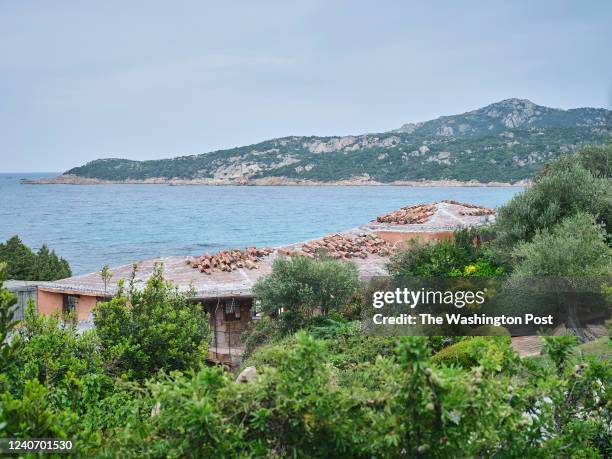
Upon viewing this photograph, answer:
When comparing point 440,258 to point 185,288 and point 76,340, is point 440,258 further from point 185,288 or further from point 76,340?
point 76,340

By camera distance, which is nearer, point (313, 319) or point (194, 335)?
point (194, 335)

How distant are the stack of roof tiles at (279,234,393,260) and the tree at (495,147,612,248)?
5.54 m

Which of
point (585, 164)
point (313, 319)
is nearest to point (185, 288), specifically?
point (313, 319)

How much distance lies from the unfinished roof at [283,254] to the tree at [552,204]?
3.94 meters

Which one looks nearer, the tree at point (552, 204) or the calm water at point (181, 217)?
the tree at point (552, 204)

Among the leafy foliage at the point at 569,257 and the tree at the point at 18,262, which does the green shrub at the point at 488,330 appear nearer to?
the leafy foliage at the point at 569,257

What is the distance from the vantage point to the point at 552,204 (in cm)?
1744

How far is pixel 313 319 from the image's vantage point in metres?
15.7

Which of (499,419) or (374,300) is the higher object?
(499,419)

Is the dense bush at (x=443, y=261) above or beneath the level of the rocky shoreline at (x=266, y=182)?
beneath

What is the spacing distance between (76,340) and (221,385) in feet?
17.3

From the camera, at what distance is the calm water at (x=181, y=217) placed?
7131cm

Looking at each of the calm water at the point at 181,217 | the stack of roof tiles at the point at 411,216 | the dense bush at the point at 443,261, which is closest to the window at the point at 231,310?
the dense bush at the point at 443,261

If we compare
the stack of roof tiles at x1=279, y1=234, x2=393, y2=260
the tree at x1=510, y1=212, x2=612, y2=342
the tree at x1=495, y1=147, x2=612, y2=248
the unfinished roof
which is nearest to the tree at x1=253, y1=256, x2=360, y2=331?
the unfinished roof
